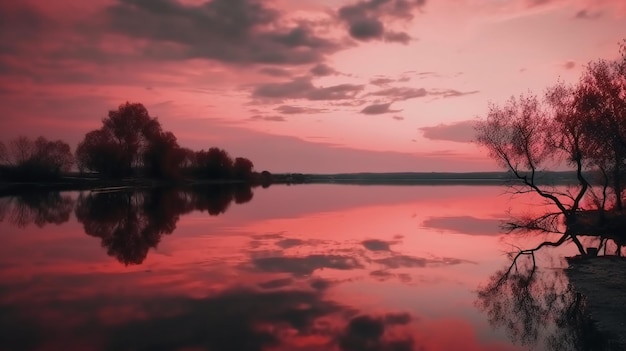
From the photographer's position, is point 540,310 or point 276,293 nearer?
Answer: point 540,310

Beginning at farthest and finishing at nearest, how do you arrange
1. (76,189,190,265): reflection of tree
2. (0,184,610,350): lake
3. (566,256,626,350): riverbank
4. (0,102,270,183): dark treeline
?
(0,102,270,183): dark treeline
(76,189,190,265): reflection of tree
(566,256,626,350): riverbank
(0,184,610,350): lake

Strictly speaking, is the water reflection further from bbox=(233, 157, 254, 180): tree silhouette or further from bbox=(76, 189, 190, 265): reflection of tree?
bbox=(233, 157, 254, 180): tree silhouette

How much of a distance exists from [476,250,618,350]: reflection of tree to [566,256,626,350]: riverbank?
0.33 m

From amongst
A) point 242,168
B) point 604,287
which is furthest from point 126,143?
point 604,287

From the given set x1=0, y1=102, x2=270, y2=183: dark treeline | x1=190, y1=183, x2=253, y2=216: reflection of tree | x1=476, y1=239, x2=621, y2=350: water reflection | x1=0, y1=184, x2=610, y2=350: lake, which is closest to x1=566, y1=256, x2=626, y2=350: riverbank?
x1=476, y1=239, x2=621, y2=350: water reflection

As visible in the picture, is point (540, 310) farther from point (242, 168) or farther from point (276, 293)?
point (242, 168)

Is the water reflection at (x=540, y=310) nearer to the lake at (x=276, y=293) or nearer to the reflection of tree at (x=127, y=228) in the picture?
the lake at (x=276, y=293)

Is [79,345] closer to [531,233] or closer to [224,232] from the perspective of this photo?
[224,232]

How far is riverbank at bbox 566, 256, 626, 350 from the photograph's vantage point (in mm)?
12648

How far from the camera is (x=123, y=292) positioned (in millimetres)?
15062

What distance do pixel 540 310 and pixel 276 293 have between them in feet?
29.3

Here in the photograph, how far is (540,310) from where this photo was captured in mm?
14336

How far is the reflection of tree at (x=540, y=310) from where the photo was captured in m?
11.7

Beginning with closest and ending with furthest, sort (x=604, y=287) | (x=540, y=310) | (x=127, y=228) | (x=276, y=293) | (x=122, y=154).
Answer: (x=540, y=310)
(x=276, y=293)
(x=604, y=287)
(x=127, y=228)
(x=122, y=154)
